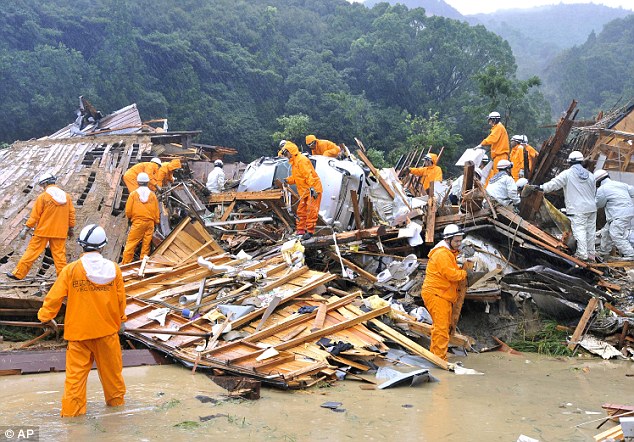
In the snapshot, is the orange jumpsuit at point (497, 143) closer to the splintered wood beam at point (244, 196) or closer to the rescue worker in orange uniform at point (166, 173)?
the splintered wood beam at point (244, 196)

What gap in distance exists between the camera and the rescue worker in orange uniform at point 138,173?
11430 mm

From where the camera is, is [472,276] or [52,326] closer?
[52,326]

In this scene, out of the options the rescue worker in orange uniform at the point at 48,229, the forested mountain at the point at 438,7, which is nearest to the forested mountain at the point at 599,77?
the rescue worker in orange uniform at the point at 48,229

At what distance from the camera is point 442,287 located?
297 inches

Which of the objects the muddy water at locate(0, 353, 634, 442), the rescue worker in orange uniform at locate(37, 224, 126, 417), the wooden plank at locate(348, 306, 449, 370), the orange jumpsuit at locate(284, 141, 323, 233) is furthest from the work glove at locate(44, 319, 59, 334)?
the orange jumpsuit at locate(284, 141, 323, 233)

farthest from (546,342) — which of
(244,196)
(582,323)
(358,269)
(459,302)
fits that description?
(244,196)

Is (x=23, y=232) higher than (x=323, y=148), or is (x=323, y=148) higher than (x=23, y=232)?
(x=323, y=148)

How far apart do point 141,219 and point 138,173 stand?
1.60 metres

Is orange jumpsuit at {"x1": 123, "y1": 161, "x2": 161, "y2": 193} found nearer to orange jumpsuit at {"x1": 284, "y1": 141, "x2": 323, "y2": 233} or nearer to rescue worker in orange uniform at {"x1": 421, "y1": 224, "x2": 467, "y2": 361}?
orange jumpsuit at {"x1": 284, "y1": 141, "x2": 323, "y2": 233}

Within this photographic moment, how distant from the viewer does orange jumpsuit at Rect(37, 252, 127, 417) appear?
5227 mm

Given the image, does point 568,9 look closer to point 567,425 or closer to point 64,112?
point 64,112

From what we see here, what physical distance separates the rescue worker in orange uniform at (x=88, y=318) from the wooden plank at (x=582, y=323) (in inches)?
233

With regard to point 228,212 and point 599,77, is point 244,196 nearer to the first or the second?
point 228,212
